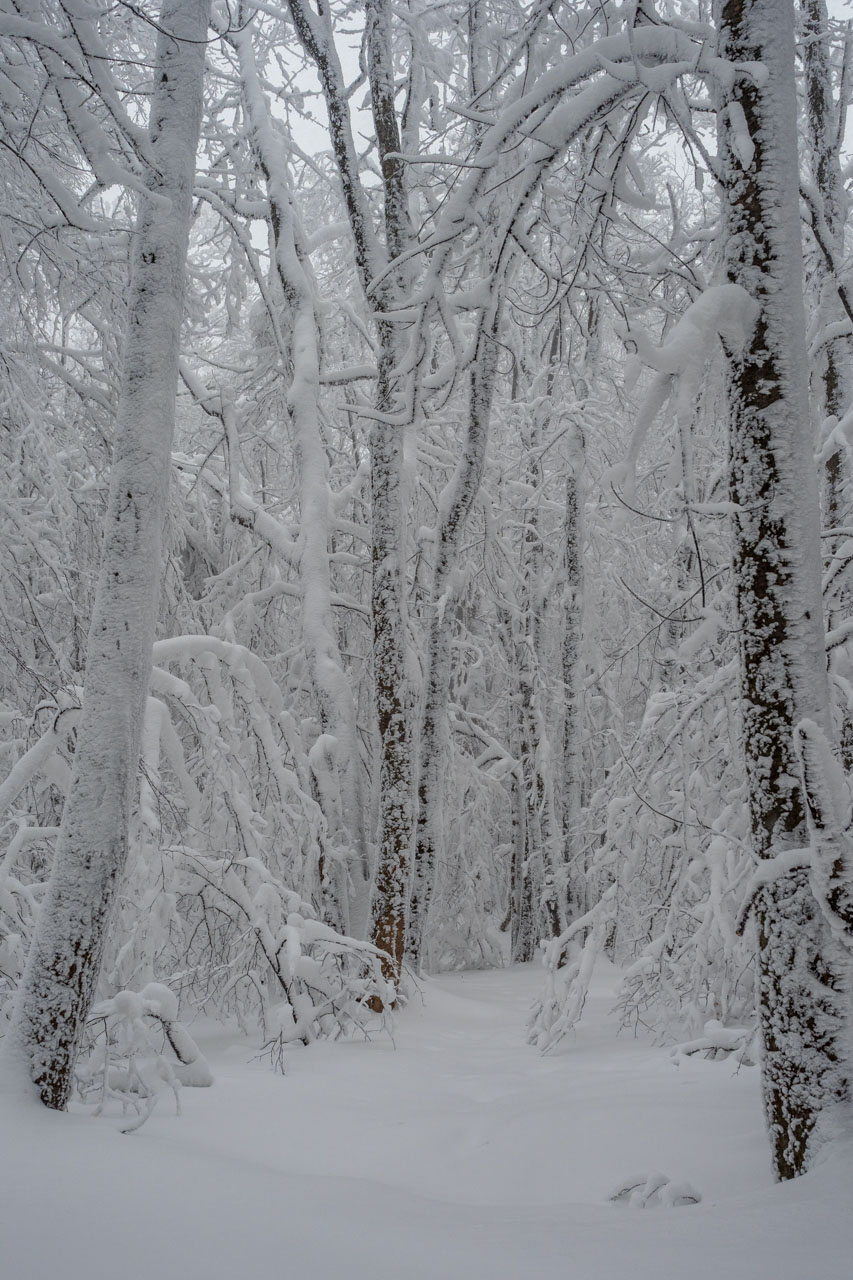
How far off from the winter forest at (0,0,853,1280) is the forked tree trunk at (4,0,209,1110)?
16 millimetres

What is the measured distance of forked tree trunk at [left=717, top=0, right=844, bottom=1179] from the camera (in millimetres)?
A: 2770

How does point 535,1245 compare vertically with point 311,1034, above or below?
above

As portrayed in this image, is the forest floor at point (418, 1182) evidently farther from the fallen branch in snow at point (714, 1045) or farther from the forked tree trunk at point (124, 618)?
the forked tree trunk at point (124, 618)

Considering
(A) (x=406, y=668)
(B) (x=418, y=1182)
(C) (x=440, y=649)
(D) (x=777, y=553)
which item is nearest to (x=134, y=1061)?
(B) (x=418, y=1182)

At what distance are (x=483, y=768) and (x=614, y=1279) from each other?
37.4ft

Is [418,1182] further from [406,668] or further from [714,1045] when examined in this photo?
[406,668]

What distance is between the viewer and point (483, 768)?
13.4 metres

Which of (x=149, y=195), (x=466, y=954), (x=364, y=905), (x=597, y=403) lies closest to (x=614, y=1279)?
(x=149, y=195)

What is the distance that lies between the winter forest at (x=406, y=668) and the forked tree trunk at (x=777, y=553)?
0.01 m

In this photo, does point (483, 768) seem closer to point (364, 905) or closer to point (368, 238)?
point (364, 905)

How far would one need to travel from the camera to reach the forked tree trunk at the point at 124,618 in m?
3.40

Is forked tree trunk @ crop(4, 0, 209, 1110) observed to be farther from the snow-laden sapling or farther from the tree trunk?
the tree trunk

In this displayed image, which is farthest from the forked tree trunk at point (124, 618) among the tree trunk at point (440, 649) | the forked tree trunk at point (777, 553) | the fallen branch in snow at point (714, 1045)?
the tree trunk at point (440, 649)

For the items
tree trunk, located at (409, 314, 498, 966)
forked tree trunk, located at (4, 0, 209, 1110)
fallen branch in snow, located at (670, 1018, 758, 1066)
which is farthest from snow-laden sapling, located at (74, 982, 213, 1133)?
tree trunk, located at (409, 314, 498, 966)
